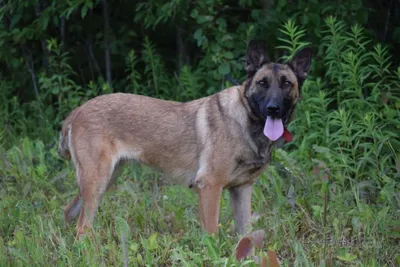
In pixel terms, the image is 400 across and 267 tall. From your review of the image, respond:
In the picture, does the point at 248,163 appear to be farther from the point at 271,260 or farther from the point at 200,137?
the point at 271,260

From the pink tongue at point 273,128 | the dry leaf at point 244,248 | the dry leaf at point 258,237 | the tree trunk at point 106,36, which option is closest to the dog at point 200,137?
the pink tongue at point 273,128

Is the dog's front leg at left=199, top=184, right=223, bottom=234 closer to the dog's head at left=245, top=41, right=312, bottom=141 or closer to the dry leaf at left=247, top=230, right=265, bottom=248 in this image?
the dog's head at left=245, top=41, right=312, bottom=141

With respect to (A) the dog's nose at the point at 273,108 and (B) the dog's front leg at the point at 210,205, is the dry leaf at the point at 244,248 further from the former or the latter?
(A) the dog's nose at the point at 273,108

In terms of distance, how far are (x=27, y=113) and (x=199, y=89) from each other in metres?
2.59

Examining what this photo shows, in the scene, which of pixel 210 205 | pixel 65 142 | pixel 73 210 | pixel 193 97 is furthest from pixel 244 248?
pixel 193 97

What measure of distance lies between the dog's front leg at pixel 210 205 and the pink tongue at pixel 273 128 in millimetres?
527

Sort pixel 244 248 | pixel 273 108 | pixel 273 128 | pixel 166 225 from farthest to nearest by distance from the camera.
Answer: pixel 166 225 → pixel 273 128 → pixel 273 108 → pixel 244 248

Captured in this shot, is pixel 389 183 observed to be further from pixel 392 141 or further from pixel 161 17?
pixel 161 17

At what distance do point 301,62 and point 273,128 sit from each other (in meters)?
0.59

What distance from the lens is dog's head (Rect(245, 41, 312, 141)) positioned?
17.7 ft

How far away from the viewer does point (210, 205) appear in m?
5.48

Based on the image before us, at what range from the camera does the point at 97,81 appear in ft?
33.3

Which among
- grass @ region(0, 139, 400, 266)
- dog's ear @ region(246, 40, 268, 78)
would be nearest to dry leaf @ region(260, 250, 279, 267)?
grass @ region(0, 139, 400, 266)

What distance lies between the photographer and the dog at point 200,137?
549cm
